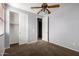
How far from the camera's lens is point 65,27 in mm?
3076

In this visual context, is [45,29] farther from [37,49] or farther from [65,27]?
[65,27]

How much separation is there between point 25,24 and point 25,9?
17.0 inches

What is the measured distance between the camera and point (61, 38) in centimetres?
304

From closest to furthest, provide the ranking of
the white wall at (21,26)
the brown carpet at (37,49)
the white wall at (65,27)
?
the brown carpet at (37,49) → the white wall at (21,26) → the white wall at (65,27)

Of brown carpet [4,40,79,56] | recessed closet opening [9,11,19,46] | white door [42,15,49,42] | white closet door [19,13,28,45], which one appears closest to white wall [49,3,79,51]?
white door [42,15,49,42]

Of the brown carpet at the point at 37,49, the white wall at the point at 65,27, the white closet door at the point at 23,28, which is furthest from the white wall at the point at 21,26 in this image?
the white wall at the point at 65,27

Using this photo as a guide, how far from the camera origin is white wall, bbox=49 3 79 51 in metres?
2.83

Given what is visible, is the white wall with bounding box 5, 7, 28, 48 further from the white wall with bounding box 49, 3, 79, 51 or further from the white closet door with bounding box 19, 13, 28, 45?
the white wall with bounding box 49, 3, 79, 51

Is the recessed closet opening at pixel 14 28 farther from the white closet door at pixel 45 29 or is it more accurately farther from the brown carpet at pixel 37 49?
the white closet door at pixel 45 29

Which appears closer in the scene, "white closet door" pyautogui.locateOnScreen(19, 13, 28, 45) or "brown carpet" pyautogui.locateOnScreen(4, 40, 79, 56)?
"brown carpet" pyautogui.locateOnScreen(4, 40, 79, 56)

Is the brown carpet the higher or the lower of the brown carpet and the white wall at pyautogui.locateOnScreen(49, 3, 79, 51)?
the lower

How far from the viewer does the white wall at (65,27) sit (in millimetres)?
2830

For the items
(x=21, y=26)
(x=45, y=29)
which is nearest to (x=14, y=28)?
(x=21, y=26)

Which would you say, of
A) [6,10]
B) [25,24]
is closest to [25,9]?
[25,24]
